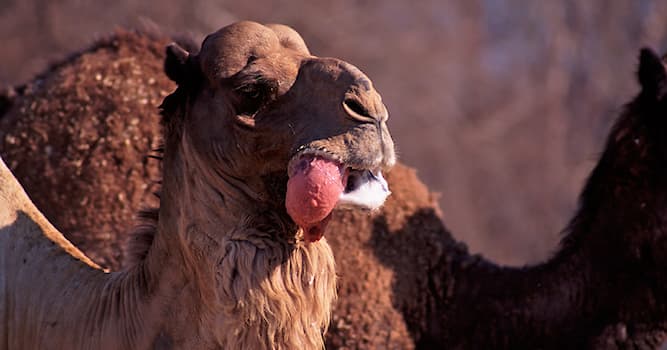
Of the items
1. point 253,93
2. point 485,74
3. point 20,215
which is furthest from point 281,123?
point 485,74

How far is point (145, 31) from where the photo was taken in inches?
192

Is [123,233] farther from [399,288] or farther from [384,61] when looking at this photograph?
[384,61]

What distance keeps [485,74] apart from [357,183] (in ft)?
28.6

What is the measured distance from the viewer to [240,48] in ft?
8.70

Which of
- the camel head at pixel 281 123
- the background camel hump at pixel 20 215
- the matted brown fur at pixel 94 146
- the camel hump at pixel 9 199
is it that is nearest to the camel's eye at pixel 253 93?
the camel head at pixel 281 123

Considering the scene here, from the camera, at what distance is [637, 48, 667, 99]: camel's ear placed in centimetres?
440

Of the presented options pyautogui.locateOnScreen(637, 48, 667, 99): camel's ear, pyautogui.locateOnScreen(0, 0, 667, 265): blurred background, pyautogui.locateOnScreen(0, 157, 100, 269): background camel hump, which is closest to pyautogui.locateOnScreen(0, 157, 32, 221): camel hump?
pyautogui.locateOnScreen(0, 157, 100, 269): background camel hump

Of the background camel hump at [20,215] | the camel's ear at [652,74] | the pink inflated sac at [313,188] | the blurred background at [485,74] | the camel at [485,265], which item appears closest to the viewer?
the pink inflated sac at [313,188]

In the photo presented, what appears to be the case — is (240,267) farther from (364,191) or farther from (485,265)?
(485,265)

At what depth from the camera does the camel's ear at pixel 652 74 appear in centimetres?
440

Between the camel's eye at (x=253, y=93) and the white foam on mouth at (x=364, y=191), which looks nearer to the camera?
the white foam on mouth at (x=364, y=191)

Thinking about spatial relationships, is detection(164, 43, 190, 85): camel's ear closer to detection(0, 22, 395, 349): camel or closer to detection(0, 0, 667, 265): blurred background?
detection(0, 22, 395, 349): camel

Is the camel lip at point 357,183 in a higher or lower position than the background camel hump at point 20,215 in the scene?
higher

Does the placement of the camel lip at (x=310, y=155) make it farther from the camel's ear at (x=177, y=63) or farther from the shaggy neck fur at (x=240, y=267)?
the camel's ear at (x=177, y=63)
